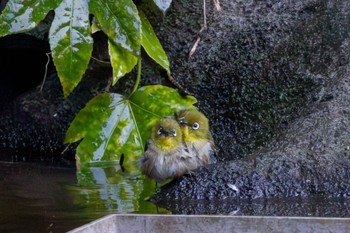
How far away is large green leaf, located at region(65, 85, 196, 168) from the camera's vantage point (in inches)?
168

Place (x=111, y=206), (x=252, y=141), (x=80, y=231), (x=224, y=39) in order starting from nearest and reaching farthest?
(x=80, y=231)
(x=111, y=206)
(x=252, y=141)
(x=224, y=39)

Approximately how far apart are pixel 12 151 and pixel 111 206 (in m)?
2.06

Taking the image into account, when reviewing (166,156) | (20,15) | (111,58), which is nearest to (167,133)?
(166,156)

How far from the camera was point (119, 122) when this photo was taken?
4309 millimetres

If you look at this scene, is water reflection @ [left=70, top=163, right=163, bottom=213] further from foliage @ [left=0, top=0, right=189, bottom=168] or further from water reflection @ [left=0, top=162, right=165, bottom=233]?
foliage @ [left=0, top=0, right=189, bottom=168]

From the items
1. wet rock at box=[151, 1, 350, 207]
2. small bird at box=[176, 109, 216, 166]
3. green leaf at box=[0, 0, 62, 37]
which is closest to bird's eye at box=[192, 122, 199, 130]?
small bird at box=[176, 109, 216, 166]

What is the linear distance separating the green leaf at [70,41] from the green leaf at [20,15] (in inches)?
3.4

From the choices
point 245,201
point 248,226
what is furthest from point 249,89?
point 248,226

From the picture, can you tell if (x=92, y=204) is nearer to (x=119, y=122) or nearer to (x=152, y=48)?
(x=119, y=122)

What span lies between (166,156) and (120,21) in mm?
735

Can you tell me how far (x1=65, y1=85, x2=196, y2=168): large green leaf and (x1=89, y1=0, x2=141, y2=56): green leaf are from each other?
40 cm

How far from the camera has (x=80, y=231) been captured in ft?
7.36

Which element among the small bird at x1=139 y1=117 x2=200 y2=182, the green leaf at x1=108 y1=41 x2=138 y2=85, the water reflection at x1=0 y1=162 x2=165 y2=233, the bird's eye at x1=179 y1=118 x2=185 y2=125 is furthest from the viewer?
the bird's eye at x1=179 y1=118 x2=185 y2=125

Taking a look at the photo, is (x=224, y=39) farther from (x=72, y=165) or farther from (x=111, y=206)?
(x=111, y=206)
